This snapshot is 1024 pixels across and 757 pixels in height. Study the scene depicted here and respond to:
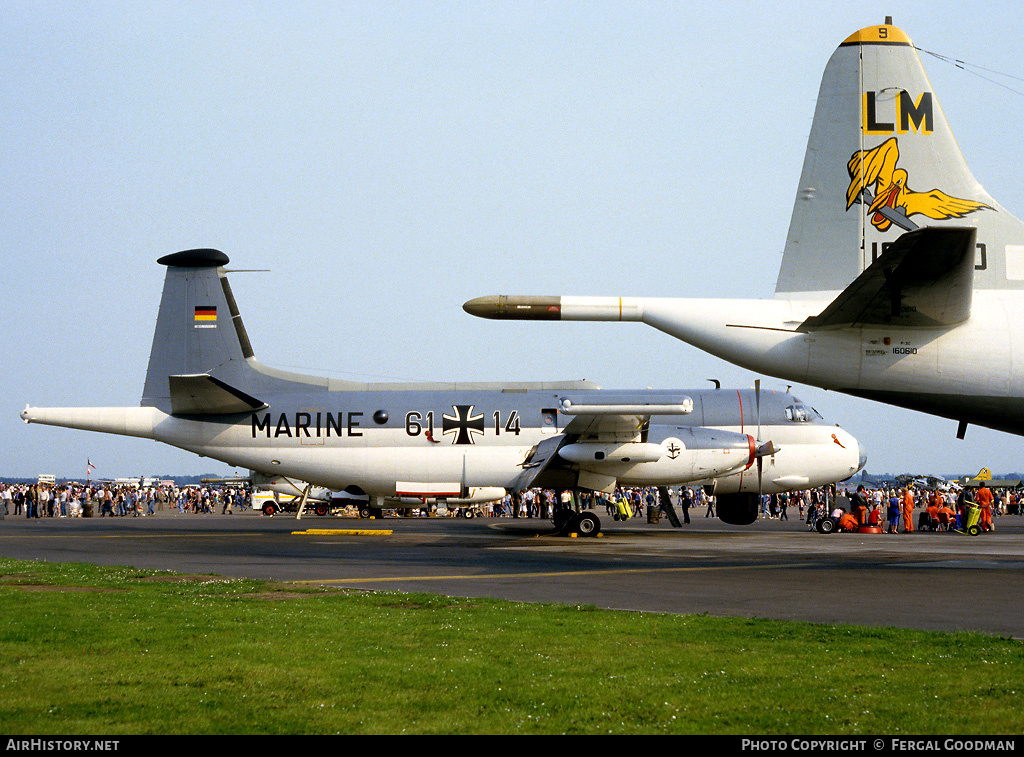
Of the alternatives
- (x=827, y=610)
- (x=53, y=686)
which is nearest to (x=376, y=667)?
(x=53, y=686)

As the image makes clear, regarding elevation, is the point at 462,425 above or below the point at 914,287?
below

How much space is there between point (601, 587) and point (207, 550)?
494 inches

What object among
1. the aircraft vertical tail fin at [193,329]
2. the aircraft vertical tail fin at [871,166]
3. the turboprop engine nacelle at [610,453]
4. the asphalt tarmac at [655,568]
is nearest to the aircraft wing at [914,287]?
the aircraft vertical tail fin at [871,166]

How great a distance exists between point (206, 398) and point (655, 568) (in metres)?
18.0

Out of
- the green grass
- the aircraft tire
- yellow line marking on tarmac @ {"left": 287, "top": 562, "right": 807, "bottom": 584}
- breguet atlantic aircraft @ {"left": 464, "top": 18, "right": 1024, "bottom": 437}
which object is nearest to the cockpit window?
the aircraft tire

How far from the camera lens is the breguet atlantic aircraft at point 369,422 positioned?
30406 mm

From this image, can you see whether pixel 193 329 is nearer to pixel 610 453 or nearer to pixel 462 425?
pixel 462 425

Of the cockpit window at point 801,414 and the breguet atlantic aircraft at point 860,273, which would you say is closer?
the breguet atlantic aircraft at point 860,273

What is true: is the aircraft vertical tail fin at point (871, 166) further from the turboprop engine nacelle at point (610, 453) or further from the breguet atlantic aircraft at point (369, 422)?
the breguet atlantic aircraft at point (369, 422)

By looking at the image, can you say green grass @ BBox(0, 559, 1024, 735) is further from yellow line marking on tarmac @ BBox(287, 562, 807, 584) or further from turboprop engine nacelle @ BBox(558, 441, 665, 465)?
turboprop engine nacelle @ BBox(558, 441, 665, 465)

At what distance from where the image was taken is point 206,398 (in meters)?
29.6

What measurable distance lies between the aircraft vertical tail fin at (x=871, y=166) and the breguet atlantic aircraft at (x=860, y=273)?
15 mm

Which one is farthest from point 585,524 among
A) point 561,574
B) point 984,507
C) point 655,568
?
point 984,507

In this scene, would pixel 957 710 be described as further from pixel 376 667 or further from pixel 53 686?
pixel 53 686
